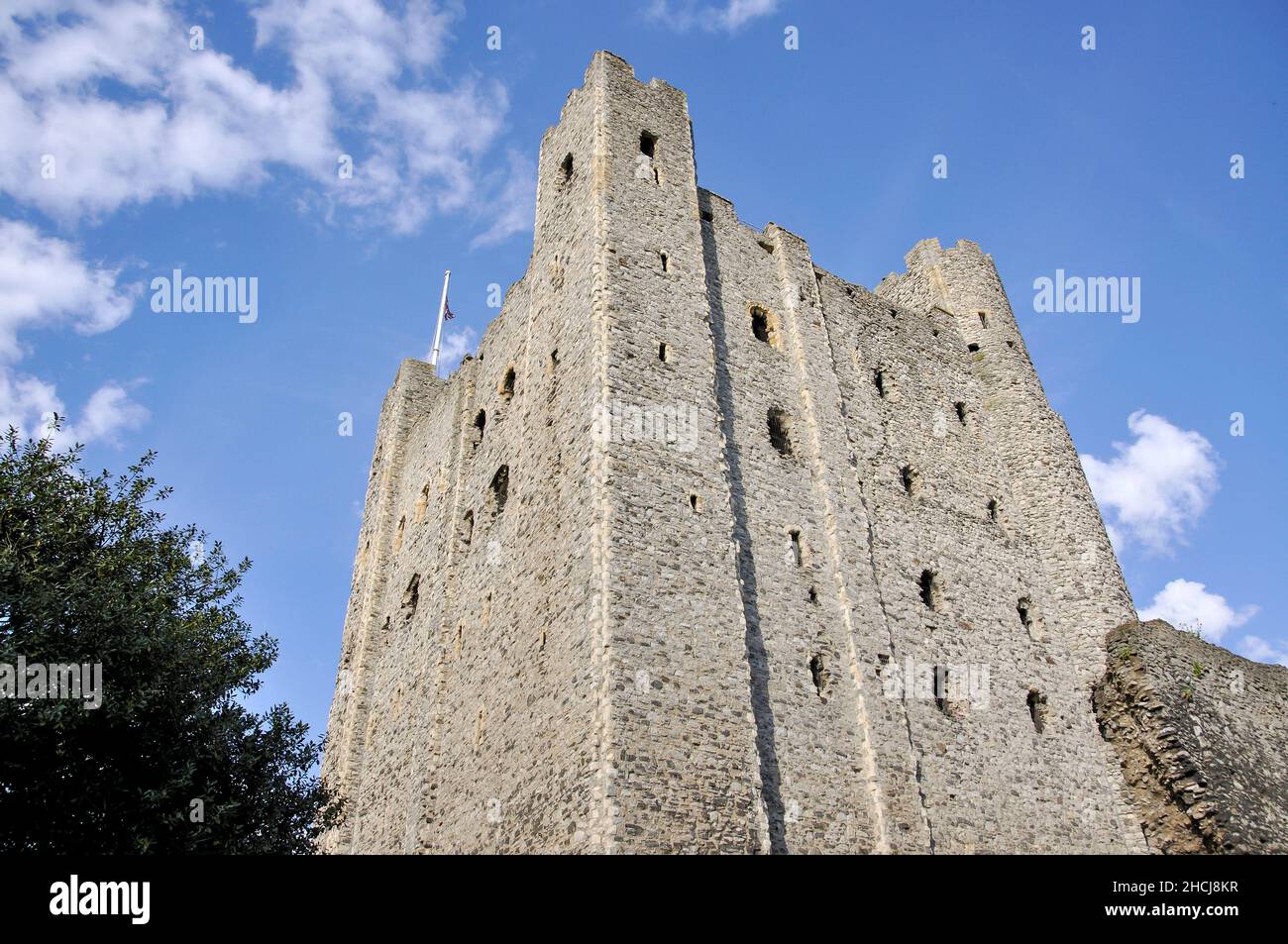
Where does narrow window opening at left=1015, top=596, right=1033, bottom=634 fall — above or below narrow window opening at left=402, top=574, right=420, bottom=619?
below

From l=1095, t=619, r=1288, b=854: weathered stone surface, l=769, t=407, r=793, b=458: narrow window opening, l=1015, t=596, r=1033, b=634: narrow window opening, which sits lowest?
l=1095, t=619, r=1288, b=854: weathered stone surface

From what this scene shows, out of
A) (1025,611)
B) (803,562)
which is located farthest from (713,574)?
(1025,611)

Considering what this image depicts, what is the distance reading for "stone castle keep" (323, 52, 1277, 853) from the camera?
1391 cm

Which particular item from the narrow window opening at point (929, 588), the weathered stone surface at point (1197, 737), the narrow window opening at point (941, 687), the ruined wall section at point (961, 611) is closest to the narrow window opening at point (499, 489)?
the ruined wall section at point (961, 611)

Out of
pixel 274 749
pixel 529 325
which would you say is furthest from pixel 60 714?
pixel 529 325

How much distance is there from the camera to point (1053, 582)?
21.8m

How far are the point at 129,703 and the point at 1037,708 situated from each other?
52.2ft

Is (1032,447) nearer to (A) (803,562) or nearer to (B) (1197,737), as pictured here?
(B) (1197,737)

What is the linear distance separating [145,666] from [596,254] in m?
10.7

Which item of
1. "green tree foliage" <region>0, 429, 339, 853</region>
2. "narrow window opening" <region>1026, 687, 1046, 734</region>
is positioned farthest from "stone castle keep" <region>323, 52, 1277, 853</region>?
"green tree foliage" <region>0, 429, 339, 853</region>

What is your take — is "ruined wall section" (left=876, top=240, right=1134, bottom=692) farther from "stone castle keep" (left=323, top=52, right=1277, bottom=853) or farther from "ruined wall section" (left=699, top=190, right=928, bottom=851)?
"ruined wall section" (left=699, top=190, right=928, bottom=851)

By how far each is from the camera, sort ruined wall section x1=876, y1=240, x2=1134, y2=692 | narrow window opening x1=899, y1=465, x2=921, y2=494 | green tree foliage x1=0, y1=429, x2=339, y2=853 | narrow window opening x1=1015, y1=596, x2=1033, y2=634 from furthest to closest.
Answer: narrow window opening x1=899, y1=465, x2=921, y2=494
ruined wall section x1=876, y1=240, x2=1134, y2=692
narrow window opening x1=1015, y1=596, x2=1033, y2=634
green tree foliage x1=0, y1=429, x2=339, y2=853

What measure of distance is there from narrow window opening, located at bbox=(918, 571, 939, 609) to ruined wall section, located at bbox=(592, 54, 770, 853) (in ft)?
17.9
